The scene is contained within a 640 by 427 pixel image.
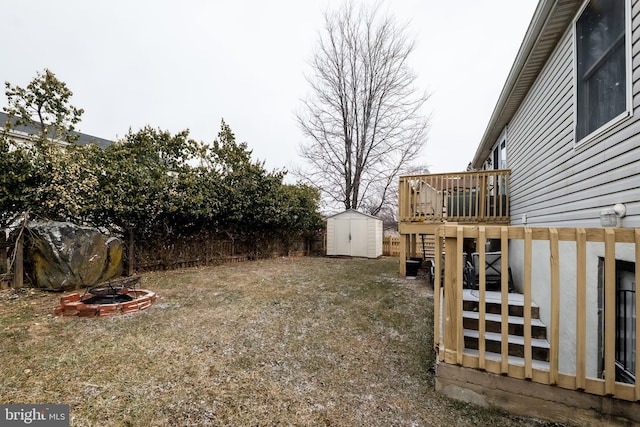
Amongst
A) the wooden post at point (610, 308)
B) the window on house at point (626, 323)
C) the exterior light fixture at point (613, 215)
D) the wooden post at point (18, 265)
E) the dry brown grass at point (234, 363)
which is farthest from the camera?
the wooden post at point (18, 265)

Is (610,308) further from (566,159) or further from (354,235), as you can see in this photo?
(354,235)

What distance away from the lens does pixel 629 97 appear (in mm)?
2320

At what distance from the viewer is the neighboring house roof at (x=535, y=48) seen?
3.28m

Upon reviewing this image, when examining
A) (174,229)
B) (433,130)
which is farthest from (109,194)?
(433,130)

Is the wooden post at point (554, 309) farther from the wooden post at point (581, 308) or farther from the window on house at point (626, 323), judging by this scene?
the window on house at point (626, 323)

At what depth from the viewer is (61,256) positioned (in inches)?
211

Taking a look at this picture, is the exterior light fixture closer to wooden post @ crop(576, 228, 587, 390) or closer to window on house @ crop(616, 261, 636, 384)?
window on house @ crop(616, 261, 636, 384)

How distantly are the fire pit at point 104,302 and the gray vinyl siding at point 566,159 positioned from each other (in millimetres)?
6188

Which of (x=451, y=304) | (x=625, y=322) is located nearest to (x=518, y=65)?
(x=625, y=322)

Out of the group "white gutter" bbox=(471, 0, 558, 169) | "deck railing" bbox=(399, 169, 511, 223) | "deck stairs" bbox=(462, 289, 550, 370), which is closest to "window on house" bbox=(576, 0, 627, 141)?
"white gutter" bbox=(471, 0, 558, 169)

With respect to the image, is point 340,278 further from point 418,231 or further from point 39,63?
point 39,63

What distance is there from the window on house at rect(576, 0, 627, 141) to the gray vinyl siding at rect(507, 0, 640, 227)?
182 millimetres

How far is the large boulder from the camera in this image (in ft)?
17.3

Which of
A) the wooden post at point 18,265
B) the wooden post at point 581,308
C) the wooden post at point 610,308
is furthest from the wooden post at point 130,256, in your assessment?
the wooden post at point 610,308
